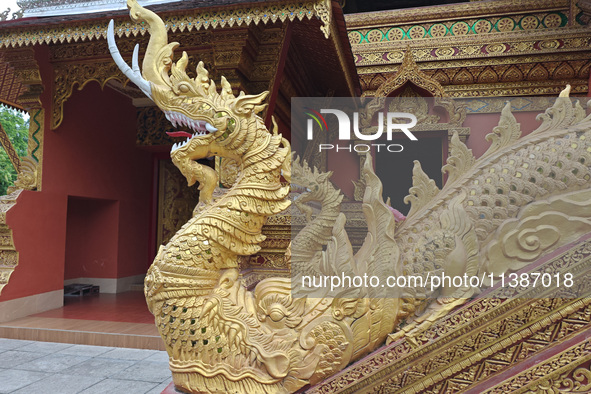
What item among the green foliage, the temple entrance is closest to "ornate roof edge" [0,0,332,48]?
the temple entrance

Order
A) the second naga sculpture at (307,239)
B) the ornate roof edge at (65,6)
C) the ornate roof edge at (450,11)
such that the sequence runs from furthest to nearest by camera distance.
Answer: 1. the ornate roof edge at (450,11)
2. the ornate roof edge at (65,6)
3. the second naga sculpture at (307,239)

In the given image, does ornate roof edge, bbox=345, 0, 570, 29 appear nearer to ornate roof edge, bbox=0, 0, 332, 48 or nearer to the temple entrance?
ornate roof edge, bbox=0, 0, 332, 48

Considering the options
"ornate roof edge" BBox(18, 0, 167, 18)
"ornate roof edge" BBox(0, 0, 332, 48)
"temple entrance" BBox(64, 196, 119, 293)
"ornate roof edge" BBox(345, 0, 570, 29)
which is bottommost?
"temple entrance" BBox(64, 196, 119, 293)

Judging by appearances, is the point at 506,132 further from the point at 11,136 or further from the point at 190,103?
the point at 11,136

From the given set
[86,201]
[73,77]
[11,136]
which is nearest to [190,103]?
[73,77]

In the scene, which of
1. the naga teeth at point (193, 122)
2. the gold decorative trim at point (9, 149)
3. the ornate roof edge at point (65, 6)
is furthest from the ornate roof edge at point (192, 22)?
the naga teeth at point (193, 122)

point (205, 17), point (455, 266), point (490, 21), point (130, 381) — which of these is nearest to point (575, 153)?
point (455, 266)

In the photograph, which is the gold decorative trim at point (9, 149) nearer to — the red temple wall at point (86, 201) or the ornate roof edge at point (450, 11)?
the red temple wall at point (86, 201)

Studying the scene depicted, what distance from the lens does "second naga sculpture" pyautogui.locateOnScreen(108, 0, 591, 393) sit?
1.56 meters

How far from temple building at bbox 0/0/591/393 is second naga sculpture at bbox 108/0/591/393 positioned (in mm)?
264

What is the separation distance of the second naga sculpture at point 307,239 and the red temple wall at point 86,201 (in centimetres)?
381

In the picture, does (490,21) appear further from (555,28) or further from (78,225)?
(78,225)

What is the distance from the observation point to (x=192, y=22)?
13.1ft

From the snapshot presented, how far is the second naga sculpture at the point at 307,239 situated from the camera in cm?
Answer: 156
